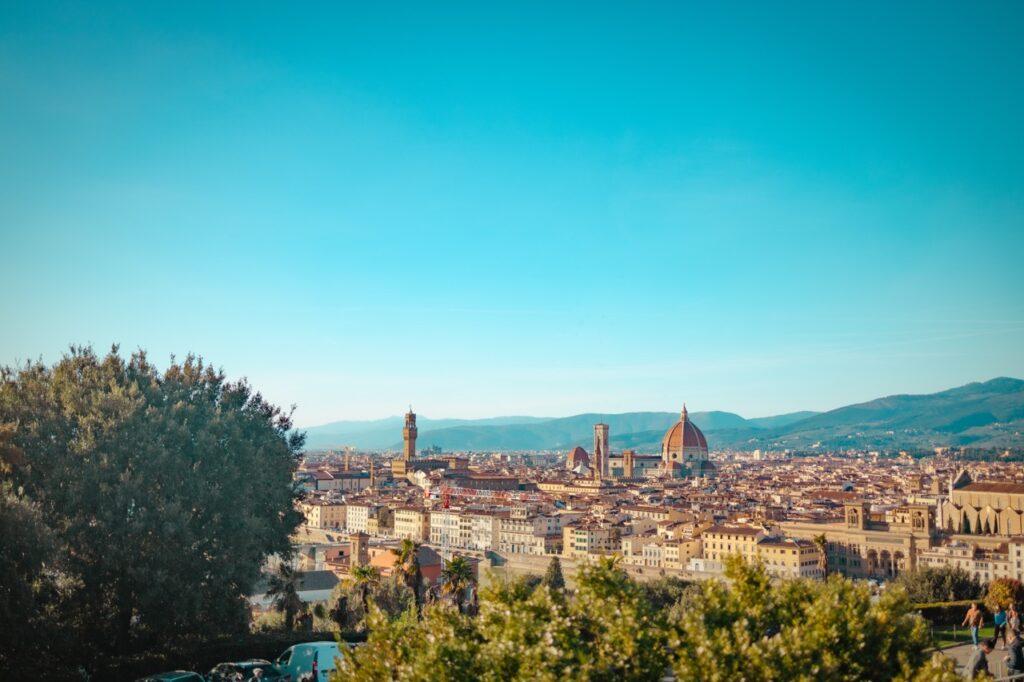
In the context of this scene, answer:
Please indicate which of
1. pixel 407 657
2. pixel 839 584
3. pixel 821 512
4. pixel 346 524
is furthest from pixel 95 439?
pixel 346 524

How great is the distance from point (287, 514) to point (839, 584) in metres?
14.2

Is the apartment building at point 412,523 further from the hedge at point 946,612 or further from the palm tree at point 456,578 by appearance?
the hedge at point 946,612

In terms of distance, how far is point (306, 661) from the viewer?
46.8 feet

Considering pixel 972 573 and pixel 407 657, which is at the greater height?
pixel 407 657

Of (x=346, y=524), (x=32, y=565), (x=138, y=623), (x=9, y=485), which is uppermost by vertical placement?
(x=9, y=485)

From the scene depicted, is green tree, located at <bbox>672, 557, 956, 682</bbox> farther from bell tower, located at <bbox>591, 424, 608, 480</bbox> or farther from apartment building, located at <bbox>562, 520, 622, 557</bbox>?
bell tower, located at <bbox>591, 424, 608, 480</bbox>

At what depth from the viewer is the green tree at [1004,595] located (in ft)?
72.8

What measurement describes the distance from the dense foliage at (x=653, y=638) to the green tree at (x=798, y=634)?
1 centimetres

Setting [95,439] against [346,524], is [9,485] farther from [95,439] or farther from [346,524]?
[346,524]

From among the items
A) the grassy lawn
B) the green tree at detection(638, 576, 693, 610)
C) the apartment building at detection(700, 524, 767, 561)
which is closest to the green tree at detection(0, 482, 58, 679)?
the grassy lawn

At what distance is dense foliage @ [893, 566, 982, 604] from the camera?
3550 cm

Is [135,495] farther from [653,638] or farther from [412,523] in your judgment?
[412,523]

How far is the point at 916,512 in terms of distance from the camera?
197 ft

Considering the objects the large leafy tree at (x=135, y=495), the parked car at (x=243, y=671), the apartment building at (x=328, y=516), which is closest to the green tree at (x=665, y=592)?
the large leafy tree at (x=135, y=495)
